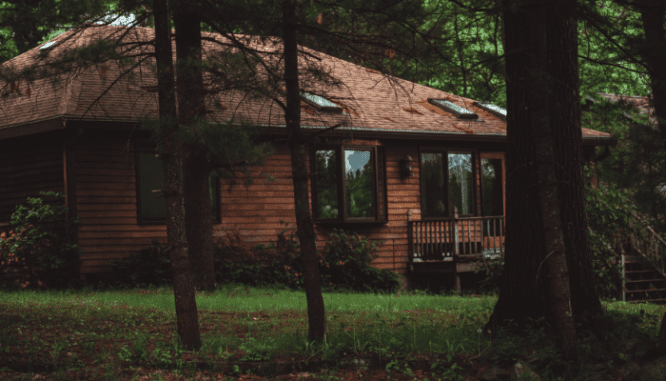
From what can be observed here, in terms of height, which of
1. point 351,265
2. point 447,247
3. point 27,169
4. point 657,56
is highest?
point 657,56

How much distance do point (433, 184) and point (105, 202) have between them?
804 cm

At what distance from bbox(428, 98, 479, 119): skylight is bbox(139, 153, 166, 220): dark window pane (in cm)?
812

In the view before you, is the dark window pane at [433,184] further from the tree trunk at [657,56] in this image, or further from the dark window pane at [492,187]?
the tree trunk at [657,56]

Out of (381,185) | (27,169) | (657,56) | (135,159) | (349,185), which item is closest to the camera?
(657,56)

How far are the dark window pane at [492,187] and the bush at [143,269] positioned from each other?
8.72 metres

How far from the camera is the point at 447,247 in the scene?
1478 cm

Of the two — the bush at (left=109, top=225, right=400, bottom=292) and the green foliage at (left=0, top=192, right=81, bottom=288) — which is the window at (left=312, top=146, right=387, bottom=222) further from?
the green foliage at (left=0, top=192, right=81, bottom=288)

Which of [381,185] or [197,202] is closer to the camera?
[197,202]

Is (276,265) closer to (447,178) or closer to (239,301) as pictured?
(239,301)

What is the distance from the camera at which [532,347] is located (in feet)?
18.9

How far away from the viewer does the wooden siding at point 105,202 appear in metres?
11.9

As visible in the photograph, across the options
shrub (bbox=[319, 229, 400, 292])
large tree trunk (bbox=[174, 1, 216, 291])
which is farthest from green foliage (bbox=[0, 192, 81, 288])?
shrub (bbox=[319, 229, 400, 292])

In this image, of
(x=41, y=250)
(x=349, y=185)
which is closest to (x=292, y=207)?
(x=349, y=185)

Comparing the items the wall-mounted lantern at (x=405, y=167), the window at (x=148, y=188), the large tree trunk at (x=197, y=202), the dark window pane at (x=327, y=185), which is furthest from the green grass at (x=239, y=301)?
the wall-mounted lantern at (x=405, y=167)
